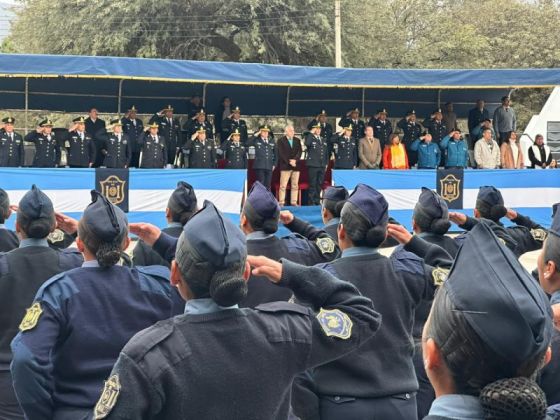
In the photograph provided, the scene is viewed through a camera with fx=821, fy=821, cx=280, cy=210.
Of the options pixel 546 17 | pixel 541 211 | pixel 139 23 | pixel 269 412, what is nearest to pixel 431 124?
pixel 541 211

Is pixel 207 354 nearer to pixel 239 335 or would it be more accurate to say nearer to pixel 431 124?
pixel 239 335

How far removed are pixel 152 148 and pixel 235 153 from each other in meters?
1.64

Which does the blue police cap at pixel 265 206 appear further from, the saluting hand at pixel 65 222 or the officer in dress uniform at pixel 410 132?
the officer in dress uniform at pixel 410 132

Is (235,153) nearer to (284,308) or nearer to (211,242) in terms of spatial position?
(284,308)

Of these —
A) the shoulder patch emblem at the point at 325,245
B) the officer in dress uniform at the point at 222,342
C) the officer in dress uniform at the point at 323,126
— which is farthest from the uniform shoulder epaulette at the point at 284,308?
the officer in dress uniform at the point at 323,126

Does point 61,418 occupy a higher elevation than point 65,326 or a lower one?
lower

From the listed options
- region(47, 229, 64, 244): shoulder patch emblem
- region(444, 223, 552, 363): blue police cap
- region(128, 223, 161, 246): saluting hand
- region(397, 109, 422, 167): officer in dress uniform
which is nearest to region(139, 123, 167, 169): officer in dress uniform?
region(397, 109, 422, 167): officer in dress uniform

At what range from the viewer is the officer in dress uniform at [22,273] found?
398 centimetres

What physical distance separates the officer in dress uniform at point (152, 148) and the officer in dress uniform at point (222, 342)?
13764 mm

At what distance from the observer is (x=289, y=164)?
1727 centimetres

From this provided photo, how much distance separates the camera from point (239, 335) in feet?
7.73

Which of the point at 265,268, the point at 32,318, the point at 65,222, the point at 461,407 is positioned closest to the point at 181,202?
the point at 65,222

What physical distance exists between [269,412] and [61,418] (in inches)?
42.4

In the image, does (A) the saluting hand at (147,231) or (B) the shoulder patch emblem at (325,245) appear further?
(B) the shoulder patch emblem at (325,245)
